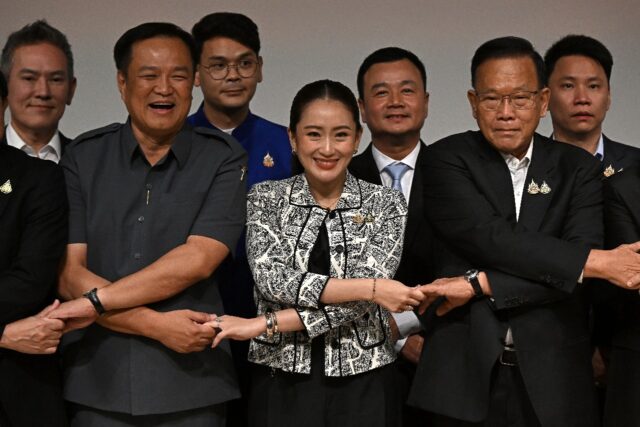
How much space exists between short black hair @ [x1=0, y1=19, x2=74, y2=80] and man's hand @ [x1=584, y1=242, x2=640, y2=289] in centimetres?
211

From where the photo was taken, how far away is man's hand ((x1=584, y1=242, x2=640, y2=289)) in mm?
2963

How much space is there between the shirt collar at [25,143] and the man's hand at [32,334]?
1.02 meters

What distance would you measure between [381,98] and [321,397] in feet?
4.29

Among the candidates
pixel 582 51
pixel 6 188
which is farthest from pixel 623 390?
pixel 6 188

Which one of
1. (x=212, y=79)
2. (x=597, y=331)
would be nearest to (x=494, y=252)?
(x=597, y=331)

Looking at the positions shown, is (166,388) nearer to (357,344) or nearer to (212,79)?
(357,344)

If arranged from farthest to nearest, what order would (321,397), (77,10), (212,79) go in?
(77,10) → (212,79) → (321,397)

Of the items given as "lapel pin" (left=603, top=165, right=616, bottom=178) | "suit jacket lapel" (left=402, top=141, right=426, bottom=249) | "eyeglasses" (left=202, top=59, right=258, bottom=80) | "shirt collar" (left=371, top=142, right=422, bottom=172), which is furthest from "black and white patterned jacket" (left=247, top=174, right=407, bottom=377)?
"lapel pin" (left=603, top=165, right=616, bottom=178)

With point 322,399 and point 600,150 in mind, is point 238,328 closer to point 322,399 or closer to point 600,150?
point 322,399

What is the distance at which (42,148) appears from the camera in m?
3.83

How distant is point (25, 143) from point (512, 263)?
6.10 ft

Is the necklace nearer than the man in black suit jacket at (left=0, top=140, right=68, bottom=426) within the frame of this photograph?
No

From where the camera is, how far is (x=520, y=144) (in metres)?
3.13

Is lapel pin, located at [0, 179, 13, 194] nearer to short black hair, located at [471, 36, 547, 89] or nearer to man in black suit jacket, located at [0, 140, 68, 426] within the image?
man in black suit jacket, located at [0, 140, 68, 426]
